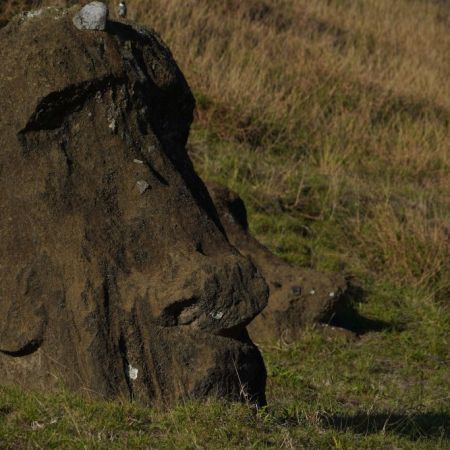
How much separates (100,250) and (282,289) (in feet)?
10.3

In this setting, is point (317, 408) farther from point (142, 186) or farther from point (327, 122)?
point (327, 122)

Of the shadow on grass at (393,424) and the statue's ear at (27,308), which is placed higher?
the statue's ear at (27,308)

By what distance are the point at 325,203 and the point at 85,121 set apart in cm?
587

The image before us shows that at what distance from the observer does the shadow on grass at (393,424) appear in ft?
16.2

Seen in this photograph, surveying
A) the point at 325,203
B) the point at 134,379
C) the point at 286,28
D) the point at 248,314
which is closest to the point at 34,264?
the point at 134,379

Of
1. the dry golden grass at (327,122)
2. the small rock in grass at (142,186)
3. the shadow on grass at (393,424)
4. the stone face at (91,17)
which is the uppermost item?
the stone face at (91,17)

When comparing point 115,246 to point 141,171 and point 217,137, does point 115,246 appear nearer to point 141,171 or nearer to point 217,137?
point 141,171

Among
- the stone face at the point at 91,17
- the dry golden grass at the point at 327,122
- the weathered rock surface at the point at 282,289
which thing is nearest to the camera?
the stone face at the point at 91,17

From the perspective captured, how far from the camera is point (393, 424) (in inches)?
203

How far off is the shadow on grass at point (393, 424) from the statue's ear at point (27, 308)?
51.3 inches

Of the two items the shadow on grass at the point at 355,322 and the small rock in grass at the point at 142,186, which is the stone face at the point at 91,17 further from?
the shadow on grass at the point at 355,322

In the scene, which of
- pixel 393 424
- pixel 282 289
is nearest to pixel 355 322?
pixel 282 289

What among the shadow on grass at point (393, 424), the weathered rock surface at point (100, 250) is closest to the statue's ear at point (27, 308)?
the weathered rock surface at point (100, 250)

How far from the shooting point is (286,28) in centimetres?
1662
